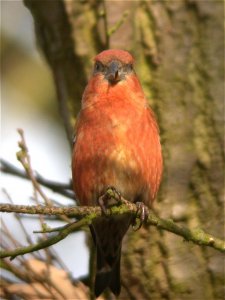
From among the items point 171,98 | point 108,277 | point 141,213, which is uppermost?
point 171,98

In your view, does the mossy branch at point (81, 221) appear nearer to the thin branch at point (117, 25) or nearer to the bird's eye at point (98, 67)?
the bird's eye at point (98, 67)

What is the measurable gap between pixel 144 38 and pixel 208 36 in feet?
1.54

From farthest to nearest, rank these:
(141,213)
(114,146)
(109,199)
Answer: (114,146) < (141,213) < (109,199)

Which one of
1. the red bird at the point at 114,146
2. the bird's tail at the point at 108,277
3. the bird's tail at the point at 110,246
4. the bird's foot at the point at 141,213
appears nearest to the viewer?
the bird's foot at the point at 141,213

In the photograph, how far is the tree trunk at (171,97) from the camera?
5.64 metres

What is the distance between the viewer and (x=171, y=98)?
586 centimetres

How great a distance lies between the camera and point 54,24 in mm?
6191

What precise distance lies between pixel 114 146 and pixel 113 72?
63 cm

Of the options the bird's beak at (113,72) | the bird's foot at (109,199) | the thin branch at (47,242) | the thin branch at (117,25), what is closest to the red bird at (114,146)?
the bird's beak at (113,72)

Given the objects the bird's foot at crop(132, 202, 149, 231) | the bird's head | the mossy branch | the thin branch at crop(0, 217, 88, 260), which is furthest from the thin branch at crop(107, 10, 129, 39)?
the thin branch at crop(0, 217, 88, 260)

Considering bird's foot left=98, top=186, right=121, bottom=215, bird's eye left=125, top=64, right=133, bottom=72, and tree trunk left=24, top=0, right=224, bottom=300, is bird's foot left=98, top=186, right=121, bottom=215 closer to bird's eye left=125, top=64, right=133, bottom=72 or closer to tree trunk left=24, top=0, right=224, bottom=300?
tree trunk left=24, top=0, right=224, bottom=300

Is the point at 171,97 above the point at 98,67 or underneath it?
underneath

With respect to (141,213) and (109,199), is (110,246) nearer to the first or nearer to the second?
(141,213)

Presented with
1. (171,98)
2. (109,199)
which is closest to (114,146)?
(109,199)
